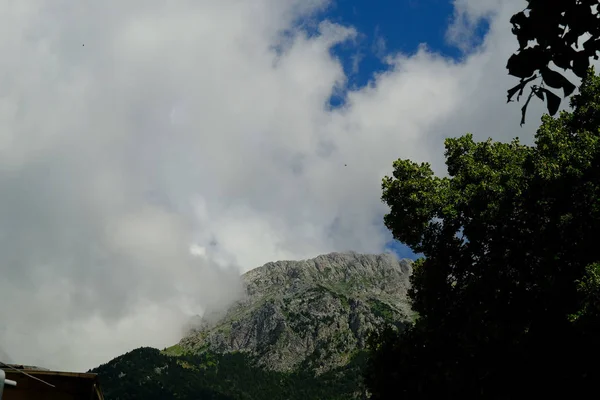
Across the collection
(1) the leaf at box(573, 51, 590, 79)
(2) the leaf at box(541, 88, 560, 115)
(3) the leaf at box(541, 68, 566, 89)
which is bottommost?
(2) the leaf at box(541, 88, 560, 115)

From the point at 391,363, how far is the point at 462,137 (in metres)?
12.9

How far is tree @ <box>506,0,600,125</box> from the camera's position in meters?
4.71

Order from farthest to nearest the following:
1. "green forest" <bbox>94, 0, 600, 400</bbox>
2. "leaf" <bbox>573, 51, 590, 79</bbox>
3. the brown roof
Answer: "green forest" <bbox>94, 0, 600, 400</bbox> < the brown roof < "leaf" <bbox>573, 51, 590, 79</bbox>

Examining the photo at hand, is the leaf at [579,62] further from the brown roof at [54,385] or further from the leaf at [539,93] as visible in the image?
the brown roof at [54,385]

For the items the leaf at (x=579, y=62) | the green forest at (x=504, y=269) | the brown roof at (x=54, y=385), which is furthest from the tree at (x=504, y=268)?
the leaf at (x=579, y=62)

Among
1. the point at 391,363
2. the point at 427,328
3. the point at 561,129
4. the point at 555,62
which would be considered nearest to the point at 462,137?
the point at 561,129

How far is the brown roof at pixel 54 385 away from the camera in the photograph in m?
18.2

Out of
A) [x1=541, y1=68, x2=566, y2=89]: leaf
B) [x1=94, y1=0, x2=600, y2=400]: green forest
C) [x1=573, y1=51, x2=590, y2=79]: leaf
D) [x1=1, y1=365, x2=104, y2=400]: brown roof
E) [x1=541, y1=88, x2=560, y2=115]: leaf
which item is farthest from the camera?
[x1=94, y1=0, x2=600, y2=400]: green forest

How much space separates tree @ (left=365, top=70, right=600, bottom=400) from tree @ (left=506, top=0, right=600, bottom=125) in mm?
15445

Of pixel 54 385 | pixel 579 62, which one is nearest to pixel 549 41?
pixel 579 62

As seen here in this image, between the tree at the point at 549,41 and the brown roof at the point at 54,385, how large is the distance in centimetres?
1918

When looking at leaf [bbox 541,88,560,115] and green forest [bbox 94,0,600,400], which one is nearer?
leaf [bbox 541,88,560,115]

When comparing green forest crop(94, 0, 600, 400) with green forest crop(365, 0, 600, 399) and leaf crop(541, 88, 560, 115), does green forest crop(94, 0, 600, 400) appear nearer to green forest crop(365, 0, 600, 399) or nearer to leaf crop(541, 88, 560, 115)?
green forest crop(365, 0, 600, 399)

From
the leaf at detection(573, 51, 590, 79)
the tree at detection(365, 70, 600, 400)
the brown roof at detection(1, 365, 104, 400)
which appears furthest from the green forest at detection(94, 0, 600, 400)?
the leaf at detection(573, 51, 590, 79)
